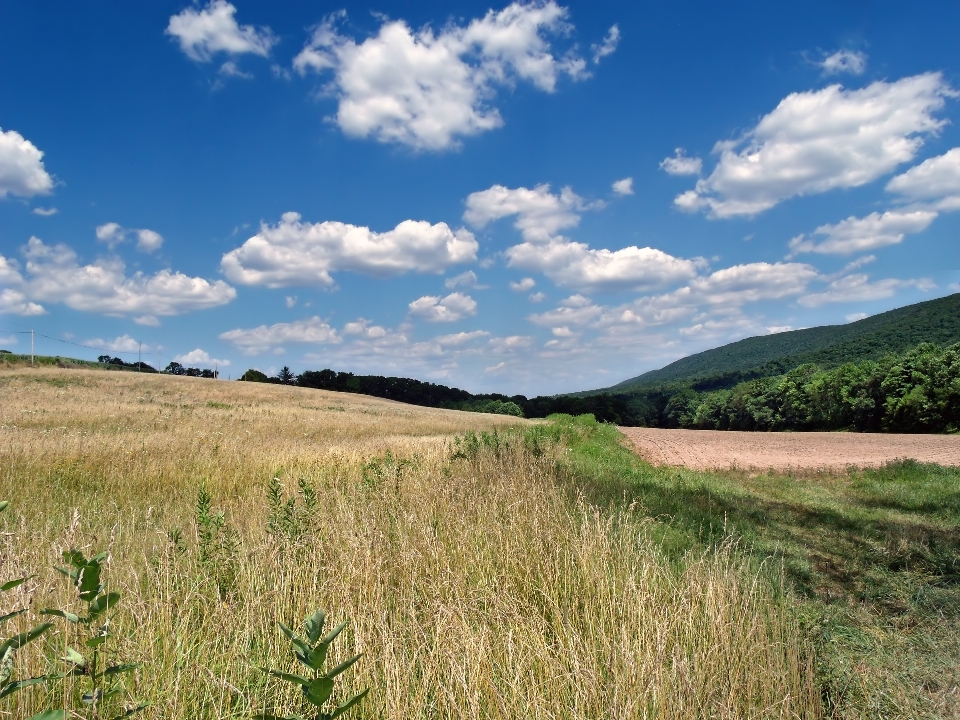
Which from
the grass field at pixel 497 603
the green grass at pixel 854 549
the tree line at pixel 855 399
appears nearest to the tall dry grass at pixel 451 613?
the grass field at pixel 497 603

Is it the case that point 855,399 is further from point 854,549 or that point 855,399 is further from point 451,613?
point 451,613

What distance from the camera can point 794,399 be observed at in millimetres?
72375

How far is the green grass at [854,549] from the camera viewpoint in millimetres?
3555

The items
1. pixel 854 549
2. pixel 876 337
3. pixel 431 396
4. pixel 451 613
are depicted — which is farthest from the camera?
pixel 876 337

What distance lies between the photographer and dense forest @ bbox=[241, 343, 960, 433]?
4825 centimetres

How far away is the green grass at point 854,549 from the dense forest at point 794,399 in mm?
41523

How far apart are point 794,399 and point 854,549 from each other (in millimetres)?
73950

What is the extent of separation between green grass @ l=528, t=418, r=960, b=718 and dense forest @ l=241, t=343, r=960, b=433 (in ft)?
136

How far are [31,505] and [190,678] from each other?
612 centimetres

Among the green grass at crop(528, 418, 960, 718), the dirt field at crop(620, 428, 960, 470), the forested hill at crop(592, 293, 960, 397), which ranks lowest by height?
the dirt field at crop(620, 428, 960, 470)

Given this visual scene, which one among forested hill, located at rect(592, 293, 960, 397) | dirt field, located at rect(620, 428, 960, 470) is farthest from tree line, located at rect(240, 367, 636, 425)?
dirt field, located at rect(620, 428, 960, 470)

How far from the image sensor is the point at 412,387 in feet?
320

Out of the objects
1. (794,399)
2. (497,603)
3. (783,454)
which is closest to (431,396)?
(794,399)

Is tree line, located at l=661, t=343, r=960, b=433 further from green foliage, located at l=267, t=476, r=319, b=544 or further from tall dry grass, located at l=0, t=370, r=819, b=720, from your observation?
green foliage, located at l=267, t=476, r=319, b=544
